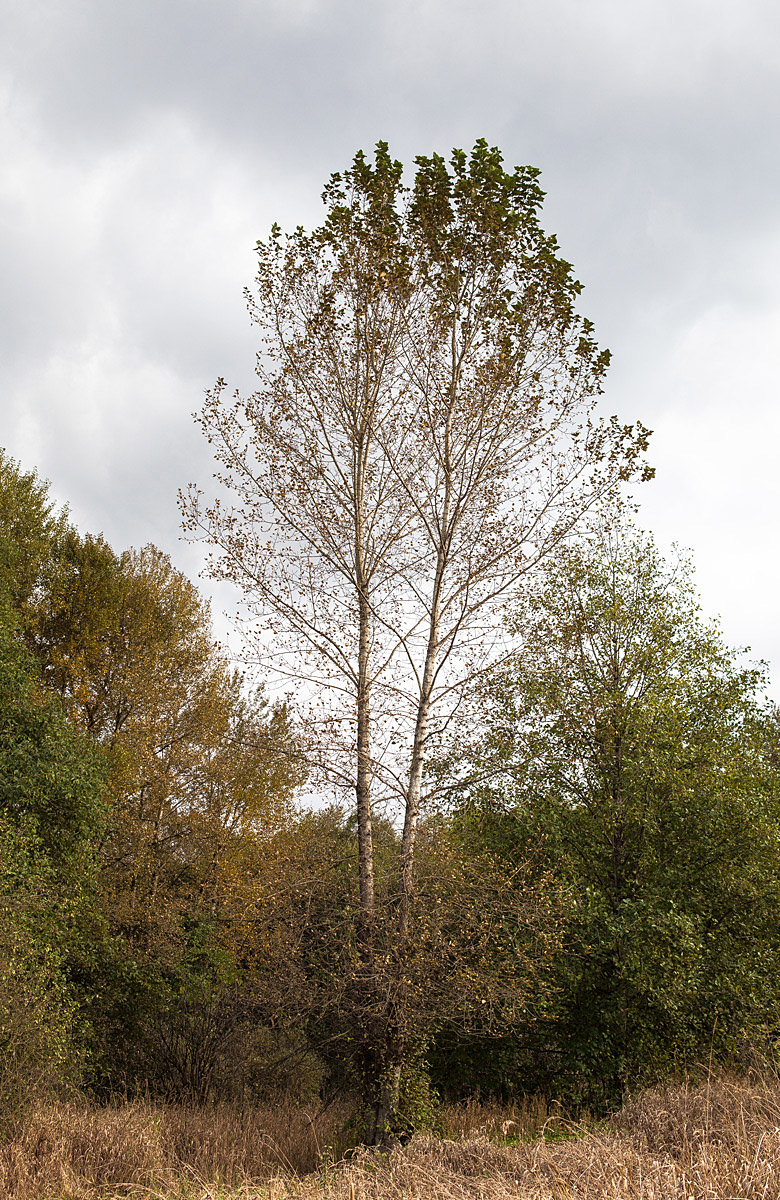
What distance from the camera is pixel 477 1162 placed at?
586 centimetres

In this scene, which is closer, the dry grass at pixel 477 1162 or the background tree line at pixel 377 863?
the dry grass at pixel 477 1162

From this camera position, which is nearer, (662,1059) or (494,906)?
(494,906)

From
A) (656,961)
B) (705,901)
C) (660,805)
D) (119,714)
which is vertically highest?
(119,714)

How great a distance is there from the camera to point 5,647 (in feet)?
47.6

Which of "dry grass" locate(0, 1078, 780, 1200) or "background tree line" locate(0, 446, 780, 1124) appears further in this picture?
"background tree line" locate(0, 446, 780, 1124)

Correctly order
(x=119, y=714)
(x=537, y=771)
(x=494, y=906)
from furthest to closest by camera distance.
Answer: (x=119, y=714)
(x=537, y=771)
(x=494, y=906)

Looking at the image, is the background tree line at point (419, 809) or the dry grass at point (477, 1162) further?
the background tree line at point (419, 809)

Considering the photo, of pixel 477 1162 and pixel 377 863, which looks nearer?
pixel 477 1162

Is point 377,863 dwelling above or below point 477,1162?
above

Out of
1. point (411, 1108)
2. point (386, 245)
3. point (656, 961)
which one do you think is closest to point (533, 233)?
point (386, 245)

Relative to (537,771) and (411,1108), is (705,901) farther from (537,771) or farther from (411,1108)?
(411,1108)

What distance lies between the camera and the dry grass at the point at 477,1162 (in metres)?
4.50

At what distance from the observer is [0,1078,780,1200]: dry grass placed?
14.8ft

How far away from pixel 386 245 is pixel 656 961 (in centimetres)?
1102
